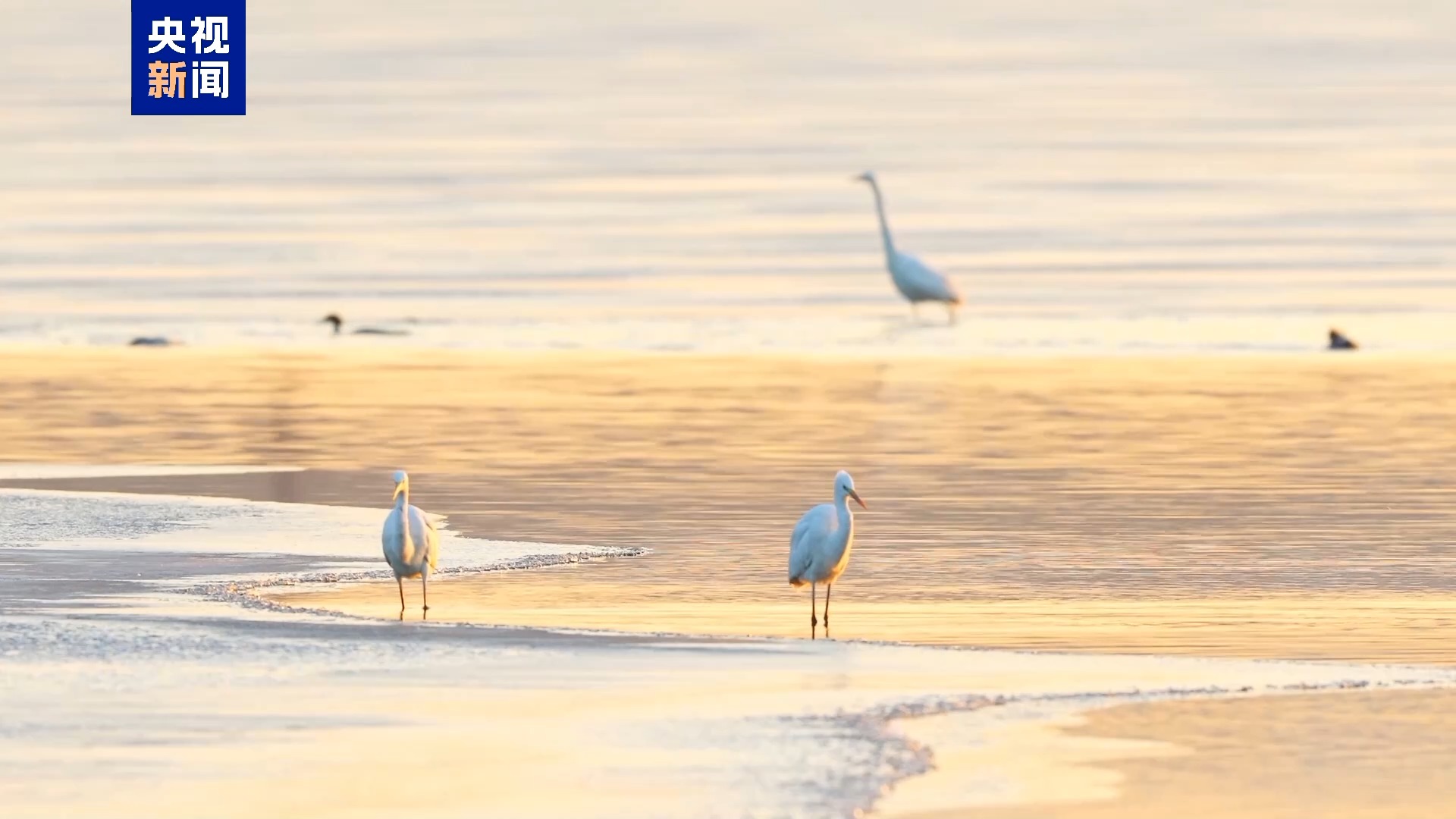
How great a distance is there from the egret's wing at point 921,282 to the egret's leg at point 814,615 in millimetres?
25924

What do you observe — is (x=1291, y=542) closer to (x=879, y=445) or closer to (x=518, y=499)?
(x=518, y=499)

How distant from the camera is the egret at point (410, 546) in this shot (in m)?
15.8

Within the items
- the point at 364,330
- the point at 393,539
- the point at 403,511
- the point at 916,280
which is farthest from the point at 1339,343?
the point at 393,539

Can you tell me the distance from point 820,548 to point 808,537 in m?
0.11

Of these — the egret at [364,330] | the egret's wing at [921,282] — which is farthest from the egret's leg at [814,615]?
the egret's wing at [921,282]

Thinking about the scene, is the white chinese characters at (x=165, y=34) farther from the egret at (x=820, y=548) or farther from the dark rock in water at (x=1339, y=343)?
the egret at (x=820, y=548)

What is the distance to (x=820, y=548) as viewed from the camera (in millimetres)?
15750

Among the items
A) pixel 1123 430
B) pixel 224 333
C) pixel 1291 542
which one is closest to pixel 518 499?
pixel 1291 542

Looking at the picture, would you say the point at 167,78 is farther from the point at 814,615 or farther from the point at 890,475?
the point at 814,615

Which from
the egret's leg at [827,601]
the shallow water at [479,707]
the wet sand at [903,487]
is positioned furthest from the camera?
the egret's leg at [827,601]

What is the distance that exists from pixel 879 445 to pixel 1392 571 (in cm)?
964

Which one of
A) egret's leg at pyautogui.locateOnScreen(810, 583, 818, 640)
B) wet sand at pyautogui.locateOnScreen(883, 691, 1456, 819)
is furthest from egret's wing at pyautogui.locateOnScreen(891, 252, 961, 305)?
wet sand at pyautogui.locateOnScreen(883, 691, 1456, 819)

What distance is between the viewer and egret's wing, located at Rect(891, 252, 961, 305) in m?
42.3

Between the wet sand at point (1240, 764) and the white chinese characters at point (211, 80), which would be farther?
the white chinese characters at point (211, 80)
